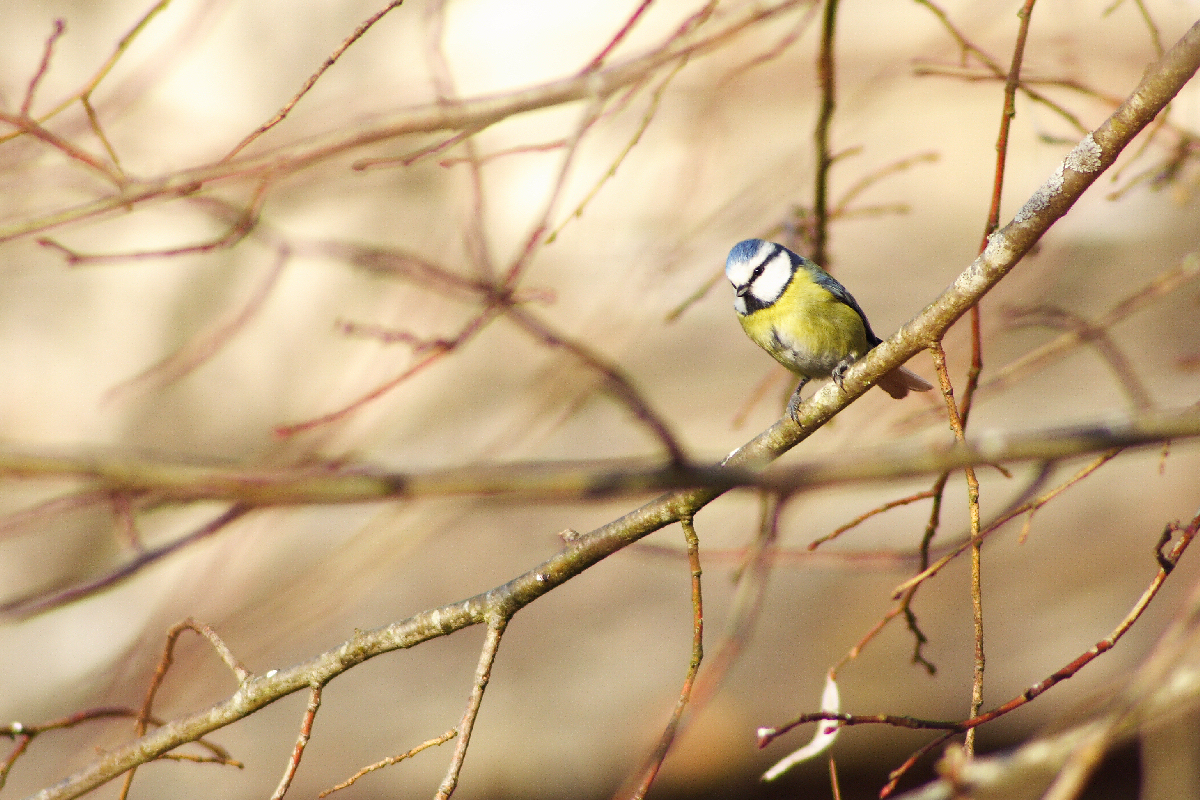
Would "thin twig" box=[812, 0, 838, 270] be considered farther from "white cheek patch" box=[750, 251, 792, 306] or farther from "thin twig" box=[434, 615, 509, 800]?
"thin twig" box=[434, 615, 509, 800]

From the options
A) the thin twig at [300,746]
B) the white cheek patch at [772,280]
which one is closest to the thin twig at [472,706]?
the thin twig at [300,746]

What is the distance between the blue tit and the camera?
1.90 metres

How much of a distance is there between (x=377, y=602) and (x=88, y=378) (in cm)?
156

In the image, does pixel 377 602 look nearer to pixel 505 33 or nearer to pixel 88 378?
pixel 88 378

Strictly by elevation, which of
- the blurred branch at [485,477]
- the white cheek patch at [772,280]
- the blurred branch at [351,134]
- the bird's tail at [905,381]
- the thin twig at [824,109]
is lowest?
the blurred branch at [485,477]

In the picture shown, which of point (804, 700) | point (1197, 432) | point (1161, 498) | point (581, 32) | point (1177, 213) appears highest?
point (581, 32)

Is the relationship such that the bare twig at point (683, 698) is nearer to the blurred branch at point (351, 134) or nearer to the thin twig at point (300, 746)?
the thin twig at point (300, 746)

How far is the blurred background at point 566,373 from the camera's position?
243 cm

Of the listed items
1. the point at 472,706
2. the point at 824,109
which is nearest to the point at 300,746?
the point at 472,706

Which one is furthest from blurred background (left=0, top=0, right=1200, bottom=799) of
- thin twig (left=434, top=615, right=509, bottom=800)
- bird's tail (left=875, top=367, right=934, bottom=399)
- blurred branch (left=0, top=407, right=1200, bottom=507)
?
blurred branch (left=0, top=407, right=1200, bottom=507)

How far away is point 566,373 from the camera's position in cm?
175

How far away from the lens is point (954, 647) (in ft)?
8.05

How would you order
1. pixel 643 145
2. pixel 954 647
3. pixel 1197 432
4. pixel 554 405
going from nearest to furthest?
pixel 1197 432
pixel 554 405
pixel 954 647
pixel 643 145

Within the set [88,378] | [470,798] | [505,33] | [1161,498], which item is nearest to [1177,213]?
[1161,498]
